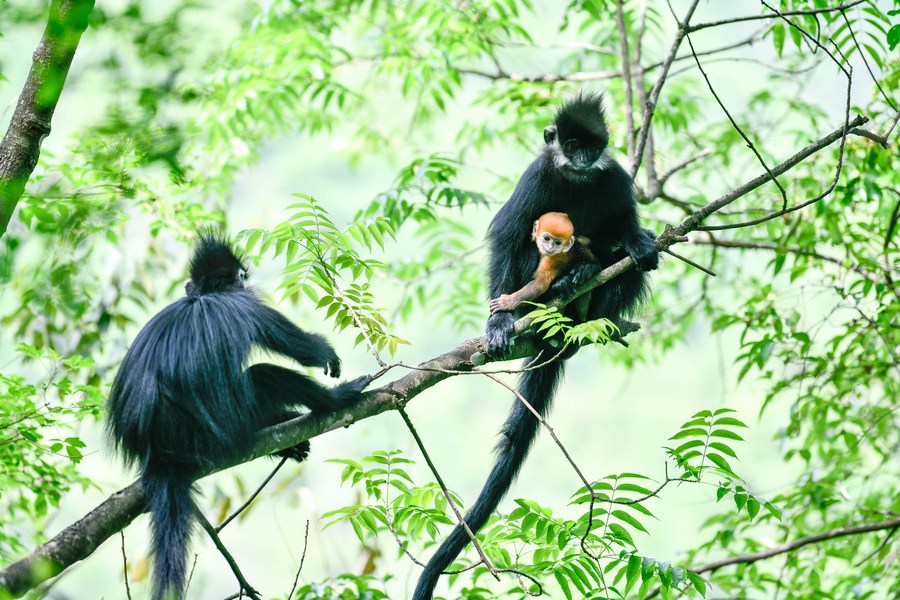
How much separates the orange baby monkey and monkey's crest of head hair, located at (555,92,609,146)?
375 mm

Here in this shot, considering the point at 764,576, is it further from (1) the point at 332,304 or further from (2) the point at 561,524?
(1) the point at 332,304

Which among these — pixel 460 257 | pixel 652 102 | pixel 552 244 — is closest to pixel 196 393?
pixel 552 244

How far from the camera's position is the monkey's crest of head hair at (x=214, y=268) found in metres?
3.58

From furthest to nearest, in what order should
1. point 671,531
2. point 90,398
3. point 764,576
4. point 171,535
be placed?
point 671,531 < point 764,576 < point 90,398 < point 171,535

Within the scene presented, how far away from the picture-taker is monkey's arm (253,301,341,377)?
3373mm

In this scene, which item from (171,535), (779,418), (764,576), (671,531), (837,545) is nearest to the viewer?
(171,535)

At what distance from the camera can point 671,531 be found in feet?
54.1

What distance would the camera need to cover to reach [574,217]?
4.06m

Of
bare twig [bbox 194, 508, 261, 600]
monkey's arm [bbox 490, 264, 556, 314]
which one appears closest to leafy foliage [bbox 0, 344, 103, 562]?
bare twig [bbox 194, 508, 261, 600]

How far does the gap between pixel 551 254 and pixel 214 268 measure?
141cm

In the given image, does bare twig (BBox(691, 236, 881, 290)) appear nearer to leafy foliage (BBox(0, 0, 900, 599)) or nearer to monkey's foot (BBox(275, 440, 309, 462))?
leafy foliage (BBox(0, 0, 900, 599))

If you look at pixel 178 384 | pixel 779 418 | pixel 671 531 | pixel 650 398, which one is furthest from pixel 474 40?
pixel 671 531

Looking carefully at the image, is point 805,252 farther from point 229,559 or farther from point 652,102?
point 229,559

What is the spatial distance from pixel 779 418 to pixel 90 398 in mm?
13142
